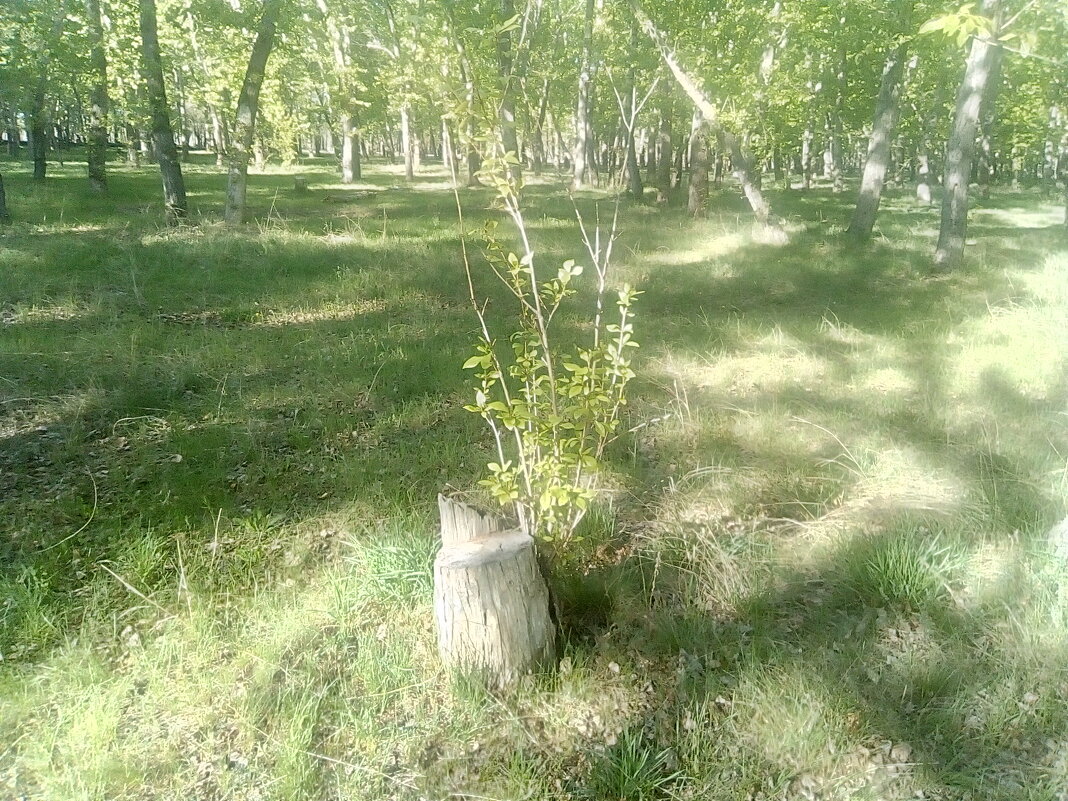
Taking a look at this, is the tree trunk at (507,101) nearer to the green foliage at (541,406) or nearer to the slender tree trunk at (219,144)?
the green foliage at (541,406)

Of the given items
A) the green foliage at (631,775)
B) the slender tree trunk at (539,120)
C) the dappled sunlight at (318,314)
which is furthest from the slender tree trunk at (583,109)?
the green foliage at (631,775)

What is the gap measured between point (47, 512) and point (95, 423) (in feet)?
4.26

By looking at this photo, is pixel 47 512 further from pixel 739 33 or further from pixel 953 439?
pixel 739 33

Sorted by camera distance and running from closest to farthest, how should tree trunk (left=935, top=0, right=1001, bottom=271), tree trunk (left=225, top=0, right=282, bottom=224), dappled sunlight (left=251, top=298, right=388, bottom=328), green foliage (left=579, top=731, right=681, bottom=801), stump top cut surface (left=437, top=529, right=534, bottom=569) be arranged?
green foliage (left=579, top=731, right=681, bottom=801), stump top cut surface (left=437, top=529, right=534, bottom=569), dappled sunlight (left=251, top=298, right=388, bottom=328), tree trunk (left=935, top=0, right=1001, bottom=271), tree trunk (left=225, top=0, right=282, bottom=224)

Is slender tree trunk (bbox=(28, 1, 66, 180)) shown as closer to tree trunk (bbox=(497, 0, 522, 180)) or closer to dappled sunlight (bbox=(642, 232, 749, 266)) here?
tree trunk (bbox=(497, 0, 522, 180))

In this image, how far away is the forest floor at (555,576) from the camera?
2.44 m

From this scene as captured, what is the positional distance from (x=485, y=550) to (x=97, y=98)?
59.0ft

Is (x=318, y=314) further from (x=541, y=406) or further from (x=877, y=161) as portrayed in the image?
(x=877, y=161)

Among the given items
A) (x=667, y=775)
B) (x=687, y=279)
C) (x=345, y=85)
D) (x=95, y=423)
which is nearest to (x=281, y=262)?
(x=95, y=423)

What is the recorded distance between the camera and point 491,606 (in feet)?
8.58

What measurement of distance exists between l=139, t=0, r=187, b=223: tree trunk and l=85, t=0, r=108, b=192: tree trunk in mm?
1055

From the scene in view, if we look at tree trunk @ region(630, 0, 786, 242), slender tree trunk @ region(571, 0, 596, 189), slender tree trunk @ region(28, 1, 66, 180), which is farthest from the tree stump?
slender tree trunk @ region(571, 0, 596, 189)

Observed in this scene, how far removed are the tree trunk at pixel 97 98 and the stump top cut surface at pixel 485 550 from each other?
13672 millimetres

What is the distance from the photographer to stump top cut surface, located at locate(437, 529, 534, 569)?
2.59 meters
